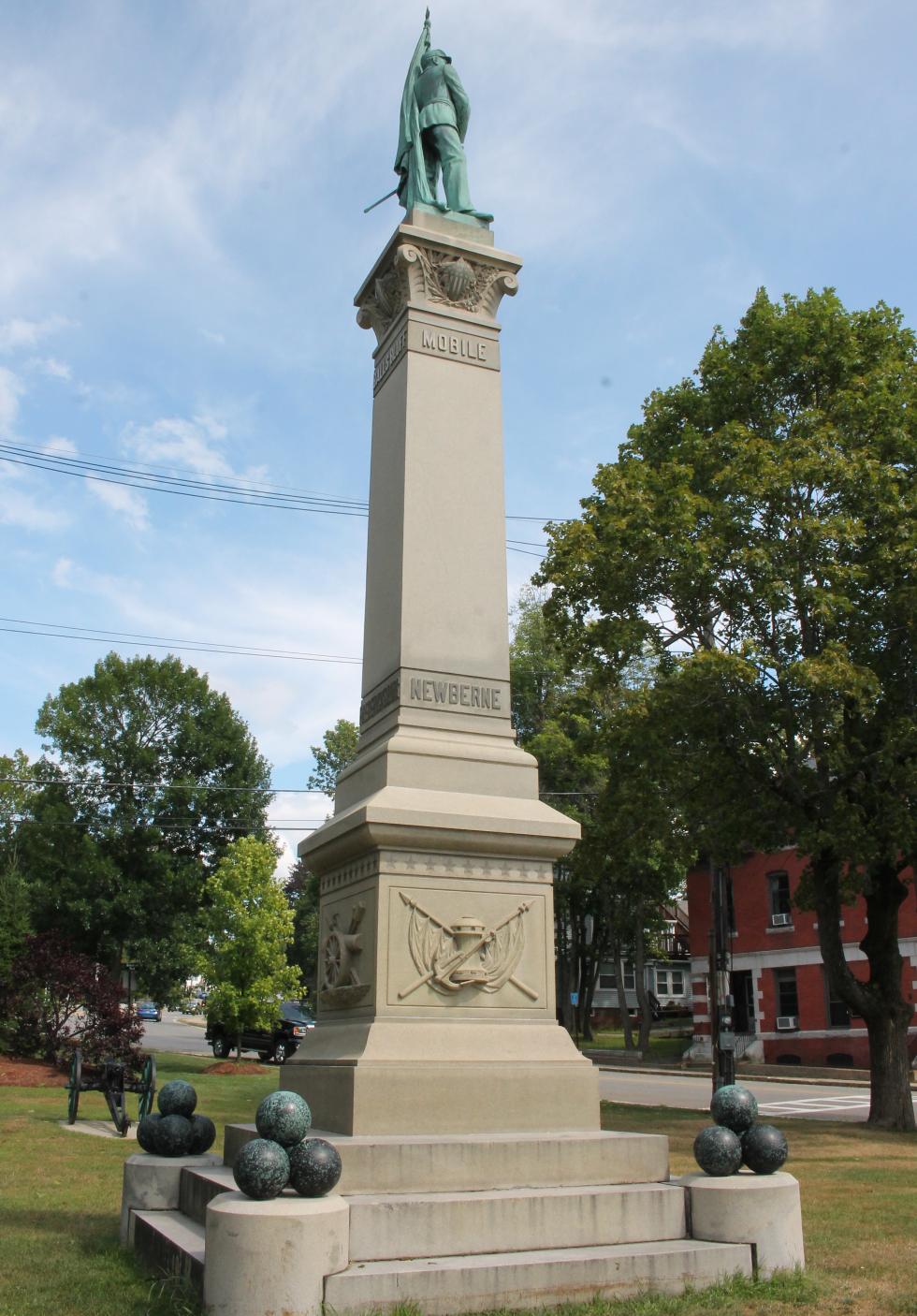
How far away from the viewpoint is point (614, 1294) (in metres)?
6.15

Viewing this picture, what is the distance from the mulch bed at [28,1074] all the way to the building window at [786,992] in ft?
82.7

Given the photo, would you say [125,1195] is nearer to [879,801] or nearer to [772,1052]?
[879,801]

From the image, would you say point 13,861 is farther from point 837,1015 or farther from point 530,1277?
point 530,1277

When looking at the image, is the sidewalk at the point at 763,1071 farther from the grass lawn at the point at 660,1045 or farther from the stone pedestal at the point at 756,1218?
the stone pedestal at the point at 756,1218

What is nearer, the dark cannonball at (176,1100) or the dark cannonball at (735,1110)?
the dark cannonball at (735,1110)

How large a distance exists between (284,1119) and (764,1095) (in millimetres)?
25827

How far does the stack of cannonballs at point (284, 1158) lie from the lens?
5746 mm

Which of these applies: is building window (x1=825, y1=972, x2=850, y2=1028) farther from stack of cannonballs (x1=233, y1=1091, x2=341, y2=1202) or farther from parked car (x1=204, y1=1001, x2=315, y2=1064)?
stack of cannonballs (x1=233, y1=1091, x2=341, y2=1202)

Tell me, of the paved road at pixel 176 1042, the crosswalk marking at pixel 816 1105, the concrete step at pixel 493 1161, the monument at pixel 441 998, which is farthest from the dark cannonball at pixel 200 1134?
the paved road at pixel 176 1042

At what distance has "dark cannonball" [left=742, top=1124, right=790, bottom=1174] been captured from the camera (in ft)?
23.3

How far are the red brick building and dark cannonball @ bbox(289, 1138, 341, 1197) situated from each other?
33.2m

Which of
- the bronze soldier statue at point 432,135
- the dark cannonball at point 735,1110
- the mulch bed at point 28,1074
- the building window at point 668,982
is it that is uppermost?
the bronze soldier statue at point 432,135

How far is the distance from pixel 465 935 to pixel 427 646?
2.12 m

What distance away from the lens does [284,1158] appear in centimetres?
586
